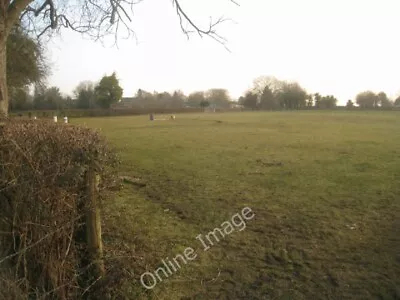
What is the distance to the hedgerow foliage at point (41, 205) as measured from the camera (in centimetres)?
303

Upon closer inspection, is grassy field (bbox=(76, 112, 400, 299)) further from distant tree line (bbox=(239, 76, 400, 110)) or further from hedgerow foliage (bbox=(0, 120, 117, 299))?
distant tree line (bbox=(239, 76, 400, 110))

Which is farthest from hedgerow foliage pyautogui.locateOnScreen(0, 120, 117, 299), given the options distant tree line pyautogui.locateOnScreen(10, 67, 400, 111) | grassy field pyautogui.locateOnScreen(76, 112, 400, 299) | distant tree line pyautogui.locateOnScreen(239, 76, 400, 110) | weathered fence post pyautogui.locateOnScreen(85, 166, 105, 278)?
distant tree line pyautogui.locateOnScreen(239, 76, 400, 110)

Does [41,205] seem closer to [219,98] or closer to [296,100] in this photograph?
[296,100]

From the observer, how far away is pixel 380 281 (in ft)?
13.6

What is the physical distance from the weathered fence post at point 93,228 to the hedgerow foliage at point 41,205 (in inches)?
3.0

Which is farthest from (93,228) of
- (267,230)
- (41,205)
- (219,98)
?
(219,98)

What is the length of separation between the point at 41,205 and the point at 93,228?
2.30 feet

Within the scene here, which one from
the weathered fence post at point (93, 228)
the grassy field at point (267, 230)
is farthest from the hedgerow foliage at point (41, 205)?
the grassy field at point (267, 230)

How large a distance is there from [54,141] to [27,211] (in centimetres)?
70

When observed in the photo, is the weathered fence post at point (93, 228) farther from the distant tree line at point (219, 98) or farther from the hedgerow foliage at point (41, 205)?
the distant tree line at point (219, 98)

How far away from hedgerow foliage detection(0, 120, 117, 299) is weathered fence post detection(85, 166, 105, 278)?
75 mm

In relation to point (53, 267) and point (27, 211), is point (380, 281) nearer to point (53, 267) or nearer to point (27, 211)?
point (53, 267)

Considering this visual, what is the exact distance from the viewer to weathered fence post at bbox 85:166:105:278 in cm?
346

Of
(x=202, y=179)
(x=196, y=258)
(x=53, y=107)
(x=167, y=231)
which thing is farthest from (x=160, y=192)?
(x=53, y=107)
